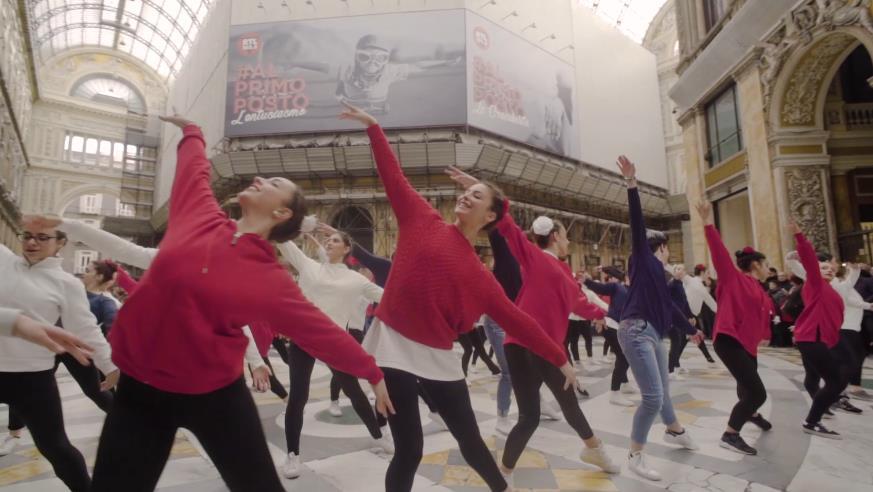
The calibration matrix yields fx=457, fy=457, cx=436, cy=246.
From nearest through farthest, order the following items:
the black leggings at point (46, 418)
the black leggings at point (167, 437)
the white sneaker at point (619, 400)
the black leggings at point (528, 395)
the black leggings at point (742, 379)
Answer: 1. the black leggings at point (167, 437)
2. the black leggings at point (46, 418)
3. the black leggings at point (528, 395)
4. the black leggings at point (742, 379)
5. the white sneaker at point (619, 400)

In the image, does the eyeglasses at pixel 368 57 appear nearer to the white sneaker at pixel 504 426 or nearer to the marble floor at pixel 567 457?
the marble floor at pixel 567 457

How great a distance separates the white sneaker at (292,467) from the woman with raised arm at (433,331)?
4.85 feet

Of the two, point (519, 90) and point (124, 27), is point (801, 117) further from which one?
point (124, 27)

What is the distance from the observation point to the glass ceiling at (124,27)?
1222 inches

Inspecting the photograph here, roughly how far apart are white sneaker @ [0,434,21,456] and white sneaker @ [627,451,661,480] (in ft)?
16.3

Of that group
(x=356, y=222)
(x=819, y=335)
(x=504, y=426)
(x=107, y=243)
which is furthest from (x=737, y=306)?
(x=356, y=222)

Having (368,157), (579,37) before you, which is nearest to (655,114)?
(579,37)

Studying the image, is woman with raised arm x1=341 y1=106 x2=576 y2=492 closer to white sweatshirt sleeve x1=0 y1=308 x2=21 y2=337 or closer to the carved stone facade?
white sweatshirt sleeve x1=0 y1=308 x2=21 y2=337

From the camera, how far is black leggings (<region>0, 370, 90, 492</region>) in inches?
89.9

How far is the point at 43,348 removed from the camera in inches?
97.0

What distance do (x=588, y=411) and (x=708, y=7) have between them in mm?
16064

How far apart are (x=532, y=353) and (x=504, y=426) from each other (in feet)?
5.36

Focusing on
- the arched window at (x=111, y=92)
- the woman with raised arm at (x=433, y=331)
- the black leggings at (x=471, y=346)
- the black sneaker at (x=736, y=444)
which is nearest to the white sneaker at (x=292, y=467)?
the woman with raised arm at (x=433, y=331)

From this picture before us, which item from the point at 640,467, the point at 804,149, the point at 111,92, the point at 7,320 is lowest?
the point at 640,467
